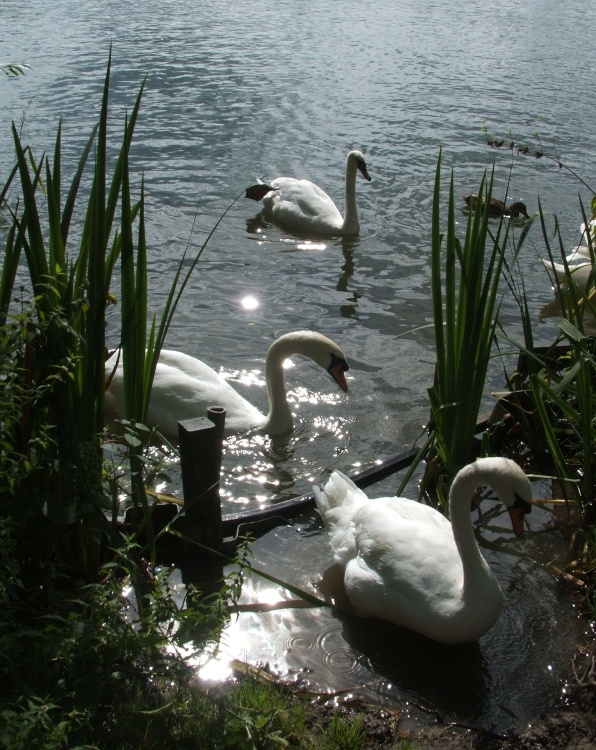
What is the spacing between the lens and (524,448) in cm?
554

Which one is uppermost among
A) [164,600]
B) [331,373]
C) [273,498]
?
[164,600]

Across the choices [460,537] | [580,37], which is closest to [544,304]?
[460,537]

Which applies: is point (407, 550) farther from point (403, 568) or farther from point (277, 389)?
point (277, 389)

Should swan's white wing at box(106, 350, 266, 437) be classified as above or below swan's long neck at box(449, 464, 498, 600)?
below

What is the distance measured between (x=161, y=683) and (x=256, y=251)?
6481 mm

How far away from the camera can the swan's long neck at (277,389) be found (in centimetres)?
598

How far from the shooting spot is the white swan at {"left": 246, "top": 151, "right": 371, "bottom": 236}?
384 inches

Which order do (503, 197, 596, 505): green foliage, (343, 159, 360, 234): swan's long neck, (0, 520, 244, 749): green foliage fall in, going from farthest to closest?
(343, 159, 360, 234): swan's long neck, (503, 197, 596, 505): green foliage, (0, 520, 244, 749): green foliage

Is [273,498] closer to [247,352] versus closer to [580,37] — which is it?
[247,352]

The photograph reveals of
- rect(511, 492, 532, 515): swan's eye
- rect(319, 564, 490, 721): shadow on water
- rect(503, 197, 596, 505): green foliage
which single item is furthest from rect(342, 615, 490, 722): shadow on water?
rect(503, 197, 596, 505): green foliage

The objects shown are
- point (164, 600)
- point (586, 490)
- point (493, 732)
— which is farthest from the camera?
point (586, 490)

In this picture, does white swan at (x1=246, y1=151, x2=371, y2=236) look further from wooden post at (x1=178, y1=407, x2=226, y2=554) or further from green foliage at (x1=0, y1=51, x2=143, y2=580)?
green foliage at (x1=0, y1=51, x2=143, y2=580)

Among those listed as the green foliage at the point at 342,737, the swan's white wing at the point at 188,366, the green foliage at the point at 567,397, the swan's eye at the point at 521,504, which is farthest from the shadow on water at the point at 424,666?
the swan's white wing at the point at 188,366

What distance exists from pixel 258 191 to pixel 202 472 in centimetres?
648
